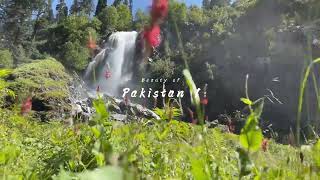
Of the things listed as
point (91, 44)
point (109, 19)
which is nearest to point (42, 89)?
point (91, 44)

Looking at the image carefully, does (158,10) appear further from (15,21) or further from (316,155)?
(15,21)

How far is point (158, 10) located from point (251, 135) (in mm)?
337

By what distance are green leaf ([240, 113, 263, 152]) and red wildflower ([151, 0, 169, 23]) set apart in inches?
11.2

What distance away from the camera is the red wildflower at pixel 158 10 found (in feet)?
2.52

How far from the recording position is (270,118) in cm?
2588

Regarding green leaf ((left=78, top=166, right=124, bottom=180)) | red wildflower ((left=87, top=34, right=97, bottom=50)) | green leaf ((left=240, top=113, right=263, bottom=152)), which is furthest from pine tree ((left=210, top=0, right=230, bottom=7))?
green leaf ((left=78, top=166, right=124, bottom=180))

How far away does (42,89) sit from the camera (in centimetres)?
1066

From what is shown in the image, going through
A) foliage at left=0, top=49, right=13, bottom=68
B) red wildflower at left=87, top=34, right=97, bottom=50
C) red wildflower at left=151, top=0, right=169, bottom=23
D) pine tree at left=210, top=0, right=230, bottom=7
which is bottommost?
red wildflower at left=151, top=0, right=169, bottom=23

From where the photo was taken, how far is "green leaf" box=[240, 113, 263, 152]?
880 millimetres

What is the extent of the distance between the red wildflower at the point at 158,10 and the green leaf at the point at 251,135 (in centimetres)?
29

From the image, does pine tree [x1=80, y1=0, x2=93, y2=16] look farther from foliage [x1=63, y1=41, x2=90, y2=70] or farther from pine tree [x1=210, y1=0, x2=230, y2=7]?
foliage [x1=63, y1=41, x2=90, y2=70]

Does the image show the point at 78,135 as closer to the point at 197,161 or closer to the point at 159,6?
the point at 197,161

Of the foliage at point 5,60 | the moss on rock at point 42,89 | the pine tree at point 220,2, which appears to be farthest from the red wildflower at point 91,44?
the pine tree at point 220,2

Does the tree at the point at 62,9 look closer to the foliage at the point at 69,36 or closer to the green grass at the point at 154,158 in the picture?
the foliage at the point at 69,36
